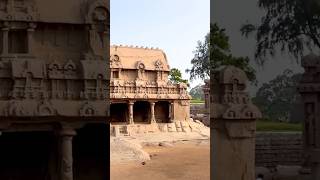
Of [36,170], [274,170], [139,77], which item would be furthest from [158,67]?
[36,170]

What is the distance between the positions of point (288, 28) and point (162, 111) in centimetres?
2032

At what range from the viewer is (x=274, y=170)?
13.5 metres

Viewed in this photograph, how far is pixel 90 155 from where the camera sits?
7.49m

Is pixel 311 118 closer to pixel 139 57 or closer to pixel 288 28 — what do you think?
pixel 288 28

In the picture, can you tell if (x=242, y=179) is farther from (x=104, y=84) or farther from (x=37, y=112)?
(x=37, y=112)

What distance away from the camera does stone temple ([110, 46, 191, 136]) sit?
3155 centimetres

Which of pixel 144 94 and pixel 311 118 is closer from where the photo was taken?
pixel 311 118

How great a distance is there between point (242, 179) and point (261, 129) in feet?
29.4

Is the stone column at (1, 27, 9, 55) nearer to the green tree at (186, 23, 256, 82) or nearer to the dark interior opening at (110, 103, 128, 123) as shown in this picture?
the green tree at (186, 23, 256, 82)

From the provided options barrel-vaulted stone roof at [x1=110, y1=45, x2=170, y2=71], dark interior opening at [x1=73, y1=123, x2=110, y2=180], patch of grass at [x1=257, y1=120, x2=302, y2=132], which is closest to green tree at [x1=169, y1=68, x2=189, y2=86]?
barrel-vaulted stone roof at [x1=110, y1=45, x2=170, y2=71]

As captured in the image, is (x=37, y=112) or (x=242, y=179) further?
(x=242, y=179)

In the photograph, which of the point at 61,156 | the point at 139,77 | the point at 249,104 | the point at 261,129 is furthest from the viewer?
the point at 139,77

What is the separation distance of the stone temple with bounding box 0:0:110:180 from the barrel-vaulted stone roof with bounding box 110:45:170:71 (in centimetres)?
2578

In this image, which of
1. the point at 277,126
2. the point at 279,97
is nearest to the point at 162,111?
the point at 277,126
